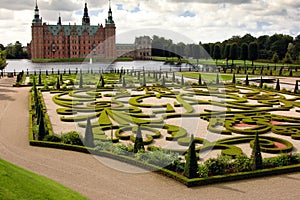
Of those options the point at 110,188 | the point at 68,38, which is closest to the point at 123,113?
the point at 110,188

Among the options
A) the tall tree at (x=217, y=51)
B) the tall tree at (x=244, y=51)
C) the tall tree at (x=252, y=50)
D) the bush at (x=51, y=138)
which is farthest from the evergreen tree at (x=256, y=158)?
the tall tree at (x=217, y=51)

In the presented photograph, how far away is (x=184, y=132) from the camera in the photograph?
45.1ft

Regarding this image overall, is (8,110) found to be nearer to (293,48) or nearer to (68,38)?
(293,48)

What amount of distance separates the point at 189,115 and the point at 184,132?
341 centimetres

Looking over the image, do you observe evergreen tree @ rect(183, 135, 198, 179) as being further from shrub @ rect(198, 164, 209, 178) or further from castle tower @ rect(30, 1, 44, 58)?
castle tower @ rect(30, 1, 44, 58)

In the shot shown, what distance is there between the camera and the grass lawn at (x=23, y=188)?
5.78 metres

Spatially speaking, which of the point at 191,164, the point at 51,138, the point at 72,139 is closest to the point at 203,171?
the point at 191,164

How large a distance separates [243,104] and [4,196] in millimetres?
15952

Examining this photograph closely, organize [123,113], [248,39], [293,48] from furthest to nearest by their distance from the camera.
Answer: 1. [248,39]
2. [293,48]
3. [123,113]

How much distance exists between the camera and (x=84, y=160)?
1071 cm

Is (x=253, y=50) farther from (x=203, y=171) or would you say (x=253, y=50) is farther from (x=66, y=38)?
(x=66, y=38)

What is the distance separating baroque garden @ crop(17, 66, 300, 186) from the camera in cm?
992

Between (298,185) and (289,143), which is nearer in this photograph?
(298,185)

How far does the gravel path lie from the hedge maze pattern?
6.99ft
